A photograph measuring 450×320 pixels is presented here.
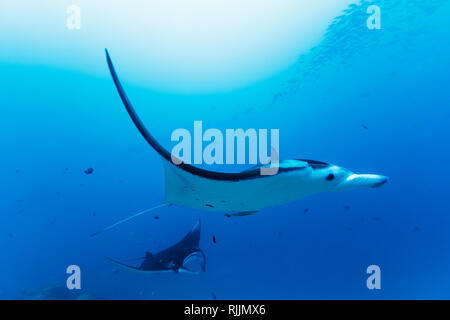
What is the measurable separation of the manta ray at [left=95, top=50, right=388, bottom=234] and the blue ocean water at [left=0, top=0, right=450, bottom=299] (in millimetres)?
14841

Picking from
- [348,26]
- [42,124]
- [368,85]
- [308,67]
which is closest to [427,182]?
[368,85]

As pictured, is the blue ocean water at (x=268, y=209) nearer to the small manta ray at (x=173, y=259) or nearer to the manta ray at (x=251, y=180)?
the small manta ray at (x=173, y=259)

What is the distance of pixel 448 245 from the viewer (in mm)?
22766

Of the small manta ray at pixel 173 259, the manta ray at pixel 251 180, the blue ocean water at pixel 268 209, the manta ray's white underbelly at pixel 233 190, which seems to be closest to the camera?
Result: the manta ray at pixel 251 180

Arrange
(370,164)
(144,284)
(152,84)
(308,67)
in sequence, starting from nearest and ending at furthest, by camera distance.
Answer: (144,284)
(308,67)
(152,84)
(370,164)

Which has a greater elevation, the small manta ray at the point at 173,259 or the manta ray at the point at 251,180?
the manta ray at the point at 251,180

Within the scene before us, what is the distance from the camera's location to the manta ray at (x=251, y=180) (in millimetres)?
1894

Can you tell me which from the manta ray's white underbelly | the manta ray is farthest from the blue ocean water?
the manta ray

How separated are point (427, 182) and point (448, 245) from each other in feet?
18.4

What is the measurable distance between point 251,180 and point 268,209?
70.4ft

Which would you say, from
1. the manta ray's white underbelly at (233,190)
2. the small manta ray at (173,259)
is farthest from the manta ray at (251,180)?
the small manta ray at (173,259)

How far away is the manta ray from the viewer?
189 cm

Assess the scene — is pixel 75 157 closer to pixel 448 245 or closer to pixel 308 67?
pixel 308 67
